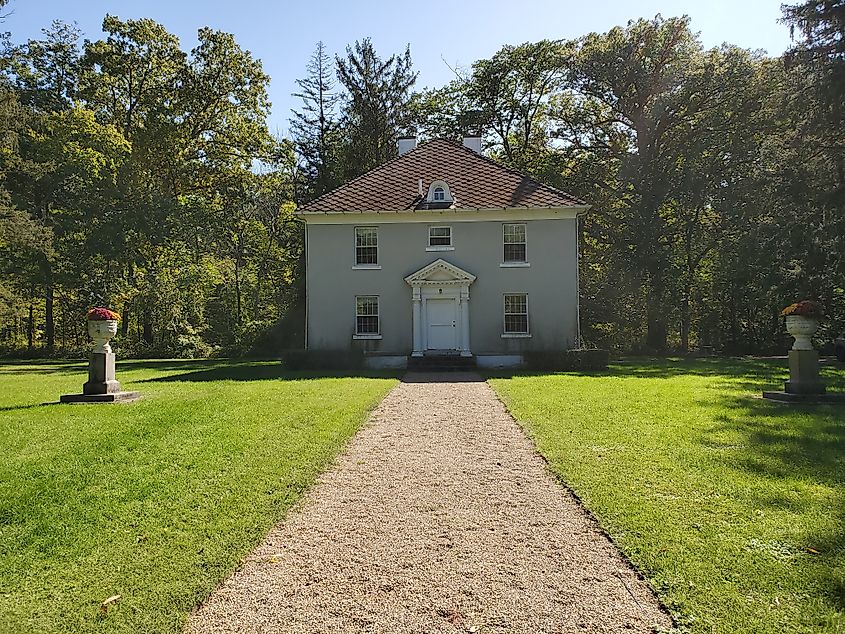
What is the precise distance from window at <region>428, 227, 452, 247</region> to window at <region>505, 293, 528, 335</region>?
3025 millimetres

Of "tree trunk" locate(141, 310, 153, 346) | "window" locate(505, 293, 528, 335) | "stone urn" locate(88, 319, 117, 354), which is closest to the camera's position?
"stone urn" locate(88, 319, 117, 354)

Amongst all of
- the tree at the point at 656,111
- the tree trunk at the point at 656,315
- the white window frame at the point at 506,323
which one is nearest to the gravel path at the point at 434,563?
the white window frame at the point at 506,323

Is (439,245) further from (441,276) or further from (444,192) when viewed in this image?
(444,192)

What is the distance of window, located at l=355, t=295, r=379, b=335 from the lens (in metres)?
24.1

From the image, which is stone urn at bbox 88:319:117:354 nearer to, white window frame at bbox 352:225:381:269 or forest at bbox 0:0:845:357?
white window frame at bbox 352:225:381:269

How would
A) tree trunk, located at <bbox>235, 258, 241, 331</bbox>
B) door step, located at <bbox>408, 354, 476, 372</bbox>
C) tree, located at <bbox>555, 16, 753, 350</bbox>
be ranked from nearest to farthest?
door step, located at <bbox>408, 354, 476, 372</bbox>, tree, located at <bbox>555, 16, 753, 350</bbox>, tree trunk, located at <bbox>235, 258, 241, 331</bbox>

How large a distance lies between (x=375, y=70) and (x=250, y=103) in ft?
23.5

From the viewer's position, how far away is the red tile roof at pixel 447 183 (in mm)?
23719

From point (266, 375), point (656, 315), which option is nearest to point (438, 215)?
point (266, 375)

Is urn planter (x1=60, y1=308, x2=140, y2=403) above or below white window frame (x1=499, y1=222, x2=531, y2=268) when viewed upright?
below

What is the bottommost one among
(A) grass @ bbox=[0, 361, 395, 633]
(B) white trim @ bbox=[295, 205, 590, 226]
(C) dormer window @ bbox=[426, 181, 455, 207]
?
(A) grass @ bbox=[0, 361, 395, 633]

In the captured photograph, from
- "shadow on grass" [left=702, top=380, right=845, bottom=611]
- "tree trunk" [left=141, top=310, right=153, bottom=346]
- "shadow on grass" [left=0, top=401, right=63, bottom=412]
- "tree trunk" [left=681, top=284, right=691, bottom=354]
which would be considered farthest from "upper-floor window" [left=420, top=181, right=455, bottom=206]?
"tree trunk" [left=141, top=310, right=153, bottom=346]

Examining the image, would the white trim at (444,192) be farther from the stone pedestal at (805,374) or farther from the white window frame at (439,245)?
the stone pedestal at (805,374)

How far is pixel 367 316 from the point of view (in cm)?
2411
